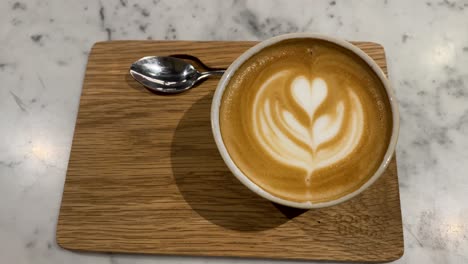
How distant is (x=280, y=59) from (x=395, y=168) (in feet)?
0.95

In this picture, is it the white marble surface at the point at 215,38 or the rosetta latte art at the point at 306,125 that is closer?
the rosetta latte art at the point at 306,125

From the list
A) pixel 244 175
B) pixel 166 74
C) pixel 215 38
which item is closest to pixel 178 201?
pixel 244 175

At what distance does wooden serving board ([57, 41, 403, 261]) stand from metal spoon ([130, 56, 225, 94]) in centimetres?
2

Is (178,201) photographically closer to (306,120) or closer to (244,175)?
(244,175)

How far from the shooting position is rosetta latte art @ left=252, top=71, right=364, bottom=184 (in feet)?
2.34

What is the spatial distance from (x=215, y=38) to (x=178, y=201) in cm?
40

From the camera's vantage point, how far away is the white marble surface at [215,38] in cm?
82

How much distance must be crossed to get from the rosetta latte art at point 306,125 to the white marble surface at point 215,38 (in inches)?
7.6

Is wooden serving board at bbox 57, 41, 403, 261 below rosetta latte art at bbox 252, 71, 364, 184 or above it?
below

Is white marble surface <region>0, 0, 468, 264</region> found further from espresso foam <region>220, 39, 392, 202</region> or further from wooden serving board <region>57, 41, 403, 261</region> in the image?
espresso foam <region>220, 39, 392, 202</region>

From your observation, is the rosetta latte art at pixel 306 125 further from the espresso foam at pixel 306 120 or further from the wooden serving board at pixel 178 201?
the wooden serving board at pixel 178 201

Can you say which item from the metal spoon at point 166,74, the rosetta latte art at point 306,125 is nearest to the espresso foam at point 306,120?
the rosetta latte art at point 306,125

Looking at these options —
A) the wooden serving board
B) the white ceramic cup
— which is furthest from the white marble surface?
the white ceramic cup

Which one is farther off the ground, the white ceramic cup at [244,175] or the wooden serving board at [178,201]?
the white ceramic cup at [244,175]
